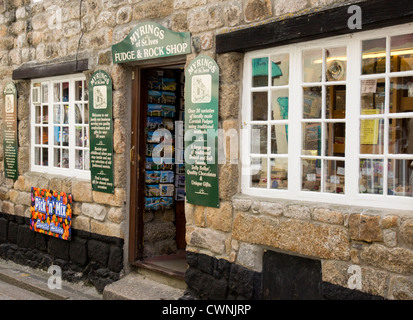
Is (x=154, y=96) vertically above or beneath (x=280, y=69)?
beneath

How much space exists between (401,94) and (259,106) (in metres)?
1.36

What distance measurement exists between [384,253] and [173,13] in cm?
321

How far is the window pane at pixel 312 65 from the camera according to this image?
4441mm

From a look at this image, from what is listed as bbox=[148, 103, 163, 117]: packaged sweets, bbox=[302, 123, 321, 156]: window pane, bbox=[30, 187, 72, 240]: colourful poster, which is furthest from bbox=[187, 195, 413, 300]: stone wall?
bbox=[30, 187, 72, 240]: colourful poster

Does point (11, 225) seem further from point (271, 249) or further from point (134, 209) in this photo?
point (271, 249)

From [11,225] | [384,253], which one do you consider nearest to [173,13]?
[384,253]

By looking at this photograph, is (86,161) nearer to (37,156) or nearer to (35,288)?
(37,156)

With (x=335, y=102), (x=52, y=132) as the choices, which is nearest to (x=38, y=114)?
(x=52, y=132)

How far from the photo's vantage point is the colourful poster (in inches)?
270

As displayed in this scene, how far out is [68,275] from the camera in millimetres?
6836

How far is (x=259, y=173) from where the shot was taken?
4.93 m

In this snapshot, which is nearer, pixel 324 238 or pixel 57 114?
pixel 324 238

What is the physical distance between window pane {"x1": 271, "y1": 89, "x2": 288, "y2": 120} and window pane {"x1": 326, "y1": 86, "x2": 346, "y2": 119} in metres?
0.43

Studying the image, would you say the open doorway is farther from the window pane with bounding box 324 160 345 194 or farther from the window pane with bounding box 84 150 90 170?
the window pane with bounding box 324 160 345 194
